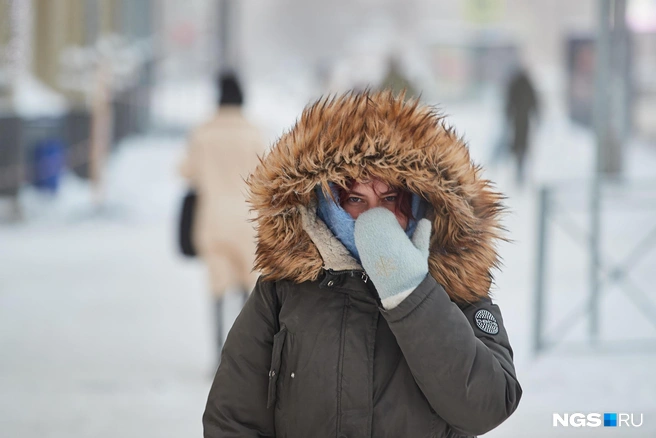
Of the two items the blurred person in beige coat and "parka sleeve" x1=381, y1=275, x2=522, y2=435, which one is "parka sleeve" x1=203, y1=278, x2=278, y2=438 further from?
the blurred person in beige coat

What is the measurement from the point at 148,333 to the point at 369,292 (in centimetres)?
507

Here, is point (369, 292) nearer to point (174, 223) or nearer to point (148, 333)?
point (148, 333)

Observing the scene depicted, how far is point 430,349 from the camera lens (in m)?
1.82

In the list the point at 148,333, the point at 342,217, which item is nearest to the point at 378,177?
the point at 342,217

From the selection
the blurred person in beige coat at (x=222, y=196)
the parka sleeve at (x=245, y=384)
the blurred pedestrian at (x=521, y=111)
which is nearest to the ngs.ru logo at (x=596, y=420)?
the blurred person in beige coat at (x=222, y=196)

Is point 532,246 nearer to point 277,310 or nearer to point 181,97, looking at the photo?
point 277,310

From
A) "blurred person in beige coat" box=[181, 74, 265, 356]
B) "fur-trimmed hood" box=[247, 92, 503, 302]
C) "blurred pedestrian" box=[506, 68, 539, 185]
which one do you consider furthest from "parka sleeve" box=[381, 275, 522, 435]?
"blurred pedestrian" box=[506, 68, 539, 185]

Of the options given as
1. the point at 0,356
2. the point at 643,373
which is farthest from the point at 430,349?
the point at 0,356

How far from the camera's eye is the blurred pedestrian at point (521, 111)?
50.1 ft

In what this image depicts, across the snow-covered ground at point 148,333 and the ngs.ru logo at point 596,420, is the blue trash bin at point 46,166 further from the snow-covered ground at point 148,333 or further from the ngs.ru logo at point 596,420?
the ngs.ru logo at point 596,420

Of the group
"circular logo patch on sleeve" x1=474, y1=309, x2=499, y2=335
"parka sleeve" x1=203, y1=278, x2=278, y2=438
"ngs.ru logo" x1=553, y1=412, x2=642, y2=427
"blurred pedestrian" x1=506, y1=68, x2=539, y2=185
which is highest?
"blurred pedestrian" x1=506, y1=68, x2=539, y2=185

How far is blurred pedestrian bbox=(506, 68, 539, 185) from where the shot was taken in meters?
15.3

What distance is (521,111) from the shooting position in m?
15.3

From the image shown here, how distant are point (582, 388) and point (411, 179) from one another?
357 cm
